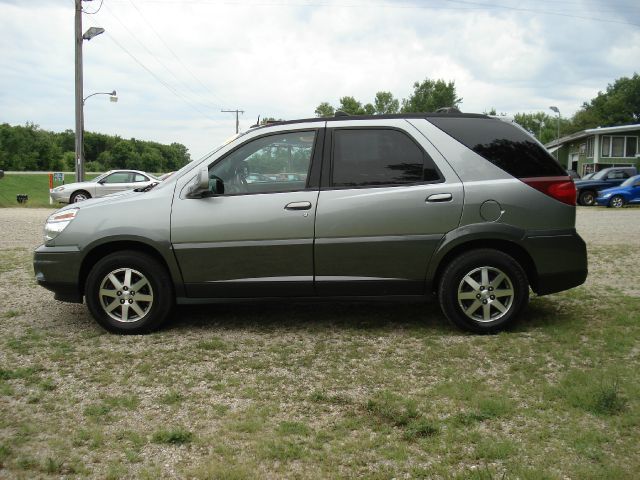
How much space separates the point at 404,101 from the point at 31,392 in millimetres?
94412

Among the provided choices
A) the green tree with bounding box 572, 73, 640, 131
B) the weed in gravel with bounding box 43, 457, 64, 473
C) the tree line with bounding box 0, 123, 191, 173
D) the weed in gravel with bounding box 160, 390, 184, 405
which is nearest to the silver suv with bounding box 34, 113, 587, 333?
the weed in gravel with bounding box 160, 390, 184, 405

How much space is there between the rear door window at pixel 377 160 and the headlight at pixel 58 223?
2.26m

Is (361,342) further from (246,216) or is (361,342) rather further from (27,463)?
(27,463)

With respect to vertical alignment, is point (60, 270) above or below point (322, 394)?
above

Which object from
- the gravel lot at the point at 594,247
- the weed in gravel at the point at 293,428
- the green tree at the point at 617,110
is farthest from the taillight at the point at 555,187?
the green tree at the point at 617,110

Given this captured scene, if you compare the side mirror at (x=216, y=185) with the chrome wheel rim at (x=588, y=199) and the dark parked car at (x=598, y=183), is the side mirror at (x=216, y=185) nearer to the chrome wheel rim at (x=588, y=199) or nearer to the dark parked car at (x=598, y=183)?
the dark parked car at (x=598, y=183)

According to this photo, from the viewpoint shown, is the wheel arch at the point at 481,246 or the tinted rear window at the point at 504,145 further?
the tinted rear window at the point at 504,145

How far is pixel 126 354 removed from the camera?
469 cm

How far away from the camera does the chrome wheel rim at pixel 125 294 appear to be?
5.18 meters

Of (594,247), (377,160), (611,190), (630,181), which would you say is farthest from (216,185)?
(630,181)

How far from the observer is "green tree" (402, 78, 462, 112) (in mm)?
88188

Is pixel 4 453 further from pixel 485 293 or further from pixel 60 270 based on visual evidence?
pixel 485 293

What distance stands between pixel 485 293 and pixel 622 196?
22544mm

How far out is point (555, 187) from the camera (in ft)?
16.6
